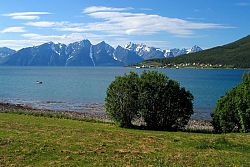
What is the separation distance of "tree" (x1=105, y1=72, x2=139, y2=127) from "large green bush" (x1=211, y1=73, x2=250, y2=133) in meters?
11.1

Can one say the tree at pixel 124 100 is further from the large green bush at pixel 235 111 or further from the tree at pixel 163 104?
the large green bush at pixel 235 111

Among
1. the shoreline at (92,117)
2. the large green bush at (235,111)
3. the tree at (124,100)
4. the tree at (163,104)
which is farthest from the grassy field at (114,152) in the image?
the shoreline at (92,117)

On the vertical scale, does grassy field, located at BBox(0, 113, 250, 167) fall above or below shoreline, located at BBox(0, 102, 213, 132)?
above

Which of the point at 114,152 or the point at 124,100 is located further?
the point at 124,100

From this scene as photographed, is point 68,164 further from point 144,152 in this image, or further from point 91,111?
point 91,111

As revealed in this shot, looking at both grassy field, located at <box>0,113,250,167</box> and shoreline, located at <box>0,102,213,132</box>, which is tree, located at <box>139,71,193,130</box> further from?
grassy field, located at <box>0,113,250,167</box>

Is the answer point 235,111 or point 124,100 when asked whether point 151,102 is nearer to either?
point 124,100

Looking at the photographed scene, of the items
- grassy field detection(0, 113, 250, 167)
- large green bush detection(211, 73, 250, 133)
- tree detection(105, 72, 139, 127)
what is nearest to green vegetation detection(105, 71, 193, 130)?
tree detection(105, 72, 139, 127)

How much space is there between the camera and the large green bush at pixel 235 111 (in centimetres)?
4662

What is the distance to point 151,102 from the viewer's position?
52.3m

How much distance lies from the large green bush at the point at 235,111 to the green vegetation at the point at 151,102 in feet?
14.7

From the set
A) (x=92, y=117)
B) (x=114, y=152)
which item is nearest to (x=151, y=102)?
(x=92, y=117)

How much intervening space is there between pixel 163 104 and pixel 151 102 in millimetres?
1646

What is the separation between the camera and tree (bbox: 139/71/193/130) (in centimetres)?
5203
